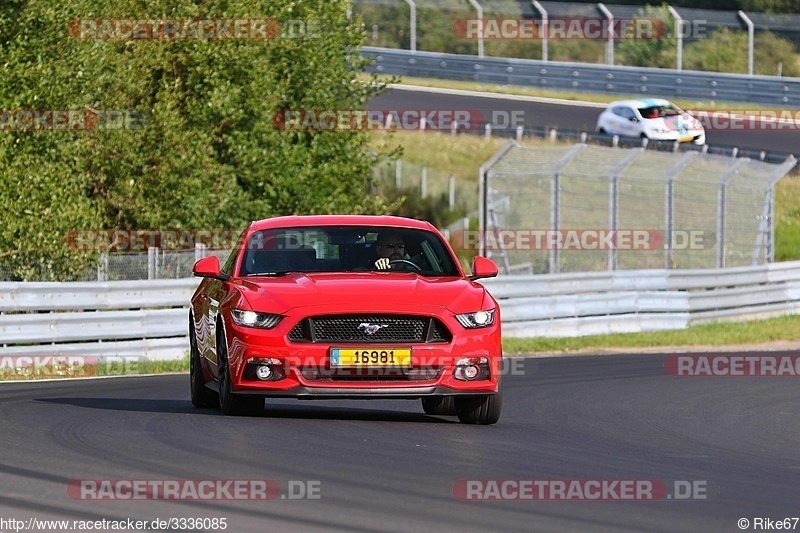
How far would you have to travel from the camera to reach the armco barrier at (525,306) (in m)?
18.2

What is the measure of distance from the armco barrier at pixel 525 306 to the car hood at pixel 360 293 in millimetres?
7236

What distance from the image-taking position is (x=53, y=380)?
634 inches

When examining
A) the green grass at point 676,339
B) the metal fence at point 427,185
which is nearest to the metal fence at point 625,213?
the metal fence at point 427,185

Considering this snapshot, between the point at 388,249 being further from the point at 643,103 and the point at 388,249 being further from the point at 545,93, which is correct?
the point at 545,93

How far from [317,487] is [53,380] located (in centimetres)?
858

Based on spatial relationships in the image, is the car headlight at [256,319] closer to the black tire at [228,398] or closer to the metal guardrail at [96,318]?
the black tire at [228,398]

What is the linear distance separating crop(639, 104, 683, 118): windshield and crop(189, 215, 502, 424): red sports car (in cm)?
3334

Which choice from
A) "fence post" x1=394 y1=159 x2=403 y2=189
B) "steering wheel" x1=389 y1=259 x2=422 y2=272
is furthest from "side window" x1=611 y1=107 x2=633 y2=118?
"steering wheel" x1=389 y1=259 x2=422 y2=272

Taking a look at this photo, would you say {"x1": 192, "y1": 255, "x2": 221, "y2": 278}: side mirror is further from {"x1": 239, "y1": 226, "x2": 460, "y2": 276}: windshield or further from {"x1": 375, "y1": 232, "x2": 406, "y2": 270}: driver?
{"x1": 375, "y1": 232, "x2": 406, "y2": 270}: driver

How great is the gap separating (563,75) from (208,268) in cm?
3852

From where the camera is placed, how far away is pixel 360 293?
10930 mm

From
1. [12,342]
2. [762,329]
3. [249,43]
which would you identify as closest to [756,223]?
[762,329]

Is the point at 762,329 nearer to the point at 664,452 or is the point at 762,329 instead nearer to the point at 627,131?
the point at 664,452

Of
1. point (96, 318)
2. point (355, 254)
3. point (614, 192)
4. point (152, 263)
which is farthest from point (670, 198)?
point (355, 254)
